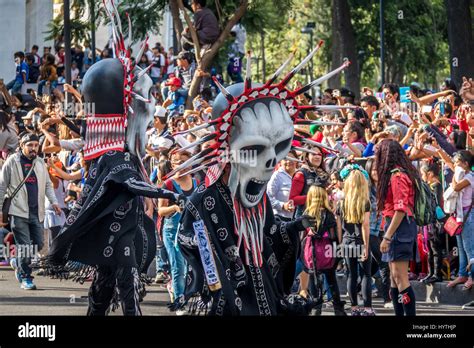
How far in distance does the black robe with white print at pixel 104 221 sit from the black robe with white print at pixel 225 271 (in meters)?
0.89

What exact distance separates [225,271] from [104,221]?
1.48 meters

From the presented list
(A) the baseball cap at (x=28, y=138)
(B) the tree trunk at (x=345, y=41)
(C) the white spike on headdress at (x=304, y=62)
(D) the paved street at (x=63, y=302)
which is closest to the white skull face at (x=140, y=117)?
(C) the white spike on headdress at (x=304, y=62)

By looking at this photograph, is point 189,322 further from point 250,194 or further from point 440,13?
point 440,13

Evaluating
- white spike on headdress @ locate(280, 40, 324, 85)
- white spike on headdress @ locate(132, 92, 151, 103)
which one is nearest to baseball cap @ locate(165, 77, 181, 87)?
white spike on headdress @ locate(132, 92, 151, 103)

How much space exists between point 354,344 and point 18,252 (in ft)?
21.6

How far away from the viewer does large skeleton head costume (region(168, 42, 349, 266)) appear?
9641 mm

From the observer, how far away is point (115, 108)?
422 inches

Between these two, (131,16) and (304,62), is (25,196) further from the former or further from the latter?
(131,16)

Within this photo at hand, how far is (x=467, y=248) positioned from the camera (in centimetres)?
1396

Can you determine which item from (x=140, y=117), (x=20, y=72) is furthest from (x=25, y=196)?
(x=20, y=72)

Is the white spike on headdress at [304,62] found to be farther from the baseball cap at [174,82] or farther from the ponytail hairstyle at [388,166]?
the baseball cap at [174,82]

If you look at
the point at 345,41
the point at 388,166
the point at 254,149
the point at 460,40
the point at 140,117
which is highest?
the point at 345,41

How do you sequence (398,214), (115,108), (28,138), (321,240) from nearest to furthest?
(115,108) < (398,214) < (321,240) < (28,138)

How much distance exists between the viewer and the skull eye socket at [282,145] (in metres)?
9.77
